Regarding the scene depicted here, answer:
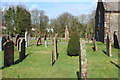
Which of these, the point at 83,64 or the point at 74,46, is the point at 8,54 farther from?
the point at 83,64

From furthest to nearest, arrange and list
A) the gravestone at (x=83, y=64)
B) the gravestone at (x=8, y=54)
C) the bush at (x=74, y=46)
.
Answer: the bush at (x=74, y=46)
the gravestone at (x=8, y=54)
the gravestone at (x=83, y=64)

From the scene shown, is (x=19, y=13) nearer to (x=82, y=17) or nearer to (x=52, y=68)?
(x=82, y=17)

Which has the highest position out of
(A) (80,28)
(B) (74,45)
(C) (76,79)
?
Answer: (A) (80,28)

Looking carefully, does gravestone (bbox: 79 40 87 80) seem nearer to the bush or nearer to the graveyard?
the graveyard

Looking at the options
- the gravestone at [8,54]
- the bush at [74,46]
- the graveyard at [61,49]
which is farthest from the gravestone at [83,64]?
the bush at [74,46]

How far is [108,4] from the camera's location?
30.5 m

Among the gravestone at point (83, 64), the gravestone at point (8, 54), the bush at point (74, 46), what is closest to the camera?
the gravestone at point (83, 64)

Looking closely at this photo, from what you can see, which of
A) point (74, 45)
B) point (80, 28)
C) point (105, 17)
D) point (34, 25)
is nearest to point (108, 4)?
point (105, 17)

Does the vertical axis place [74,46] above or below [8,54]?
above

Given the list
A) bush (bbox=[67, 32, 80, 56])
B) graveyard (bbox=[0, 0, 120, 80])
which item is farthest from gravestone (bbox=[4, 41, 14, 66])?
bush (bbox=[67, 32, 80, 56])

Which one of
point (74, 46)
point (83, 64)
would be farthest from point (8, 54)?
point (83, 64)

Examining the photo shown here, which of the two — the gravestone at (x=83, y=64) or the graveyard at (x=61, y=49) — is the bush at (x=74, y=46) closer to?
the graveyard at (x=61, y=49)

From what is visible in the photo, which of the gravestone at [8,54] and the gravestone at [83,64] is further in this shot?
the gravestone at [8,54]

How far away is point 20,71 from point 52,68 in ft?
7.28
